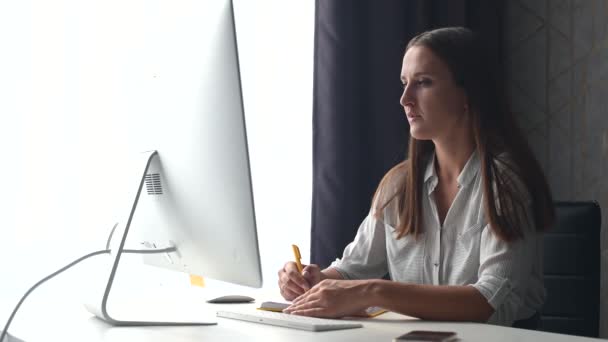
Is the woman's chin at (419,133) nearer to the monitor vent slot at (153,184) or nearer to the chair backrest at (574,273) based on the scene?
the chair backrest at (574,273)

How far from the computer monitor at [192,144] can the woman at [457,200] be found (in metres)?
0.33

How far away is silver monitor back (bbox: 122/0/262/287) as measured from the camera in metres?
1.24

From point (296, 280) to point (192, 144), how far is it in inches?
19.3

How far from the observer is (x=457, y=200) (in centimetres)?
174

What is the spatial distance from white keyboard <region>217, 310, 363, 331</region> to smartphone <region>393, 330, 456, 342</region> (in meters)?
0.16

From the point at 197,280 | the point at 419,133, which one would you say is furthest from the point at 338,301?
the point at 197,280

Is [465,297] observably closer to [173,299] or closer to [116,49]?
[173,299]

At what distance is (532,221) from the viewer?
162cm

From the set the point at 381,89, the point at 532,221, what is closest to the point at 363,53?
the point at 381,89

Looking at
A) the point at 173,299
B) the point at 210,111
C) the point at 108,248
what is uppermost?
the point at 210,111

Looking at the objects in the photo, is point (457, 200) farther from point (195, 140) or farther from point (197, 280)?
point (197, 280)

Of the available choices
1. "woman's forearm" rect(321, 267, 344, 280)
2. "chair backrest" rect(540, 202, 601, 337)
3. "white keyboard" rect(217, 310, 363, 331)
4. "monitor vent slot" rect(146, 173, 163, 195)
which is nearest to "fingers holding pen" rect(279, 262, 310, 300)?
"woman's forearm" rect(321, 267, 344, 280)

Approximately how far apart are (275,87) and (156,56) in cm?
106

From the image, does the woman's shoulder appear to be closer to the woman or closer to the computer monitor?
the woman
